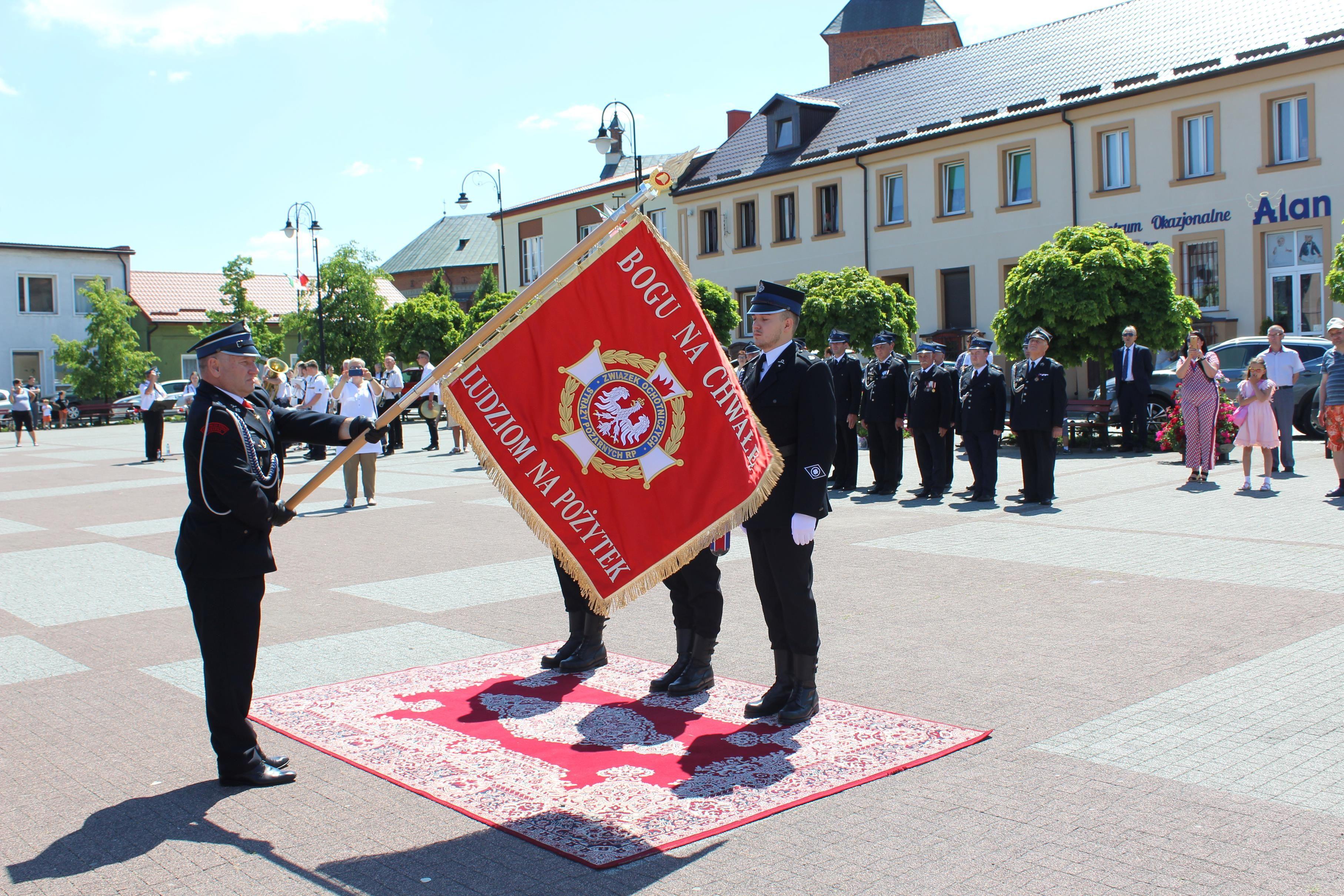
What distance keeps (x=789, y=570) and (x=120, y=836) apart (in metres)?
2.86

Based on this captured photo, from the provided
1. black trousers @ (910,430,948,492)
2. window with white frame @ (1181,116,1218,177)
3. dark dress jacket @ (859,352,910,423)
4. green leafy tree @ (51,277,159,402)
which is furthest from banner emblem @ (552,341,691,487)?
green leafy tree @ (51,277,159,402)

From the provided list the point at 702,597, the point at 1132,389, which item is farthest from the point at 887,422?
the point at 702,597

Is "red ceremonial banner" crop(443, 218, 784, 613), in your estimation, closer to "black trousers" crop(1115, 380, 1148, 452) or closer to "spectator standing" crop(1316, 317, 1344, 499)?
"spectator standing" crop(1316, 317, 1344, 499)

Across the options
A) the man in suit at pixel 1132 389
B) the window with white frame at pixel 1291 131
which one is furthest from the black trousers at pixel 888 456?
the window with white frame at pixel 1291 131

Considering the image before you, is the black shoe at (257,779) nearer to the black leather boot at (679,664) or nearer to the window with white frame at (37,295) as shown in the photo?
the black leather boot at (679,664)

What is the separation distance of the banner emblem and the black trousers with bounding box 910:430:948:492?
958 centimetres

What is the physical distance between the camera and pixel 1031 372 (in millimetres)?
13195

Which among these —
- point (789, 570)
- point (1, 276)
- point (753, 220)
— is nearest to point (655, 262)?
point (789, 570)

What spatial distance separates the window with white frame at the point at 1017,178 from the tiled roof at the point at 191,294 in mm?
37938

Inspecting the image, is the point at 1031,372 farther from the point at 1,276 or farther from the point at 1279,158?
the point at 1,276

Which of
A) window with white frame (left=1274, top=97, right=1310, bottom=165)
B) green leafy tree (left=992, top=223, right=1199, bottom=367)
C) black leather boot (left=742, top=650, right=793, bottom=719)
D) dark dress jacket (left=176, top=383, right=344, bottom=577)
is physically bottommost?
black leather boot (left=742, top=650, right=793, bottom=719)

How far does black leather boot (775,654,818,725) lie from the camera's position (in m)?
5.27

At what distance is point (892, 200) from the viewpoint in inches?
1531

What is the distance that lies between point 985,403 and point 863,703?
27.4 ft
